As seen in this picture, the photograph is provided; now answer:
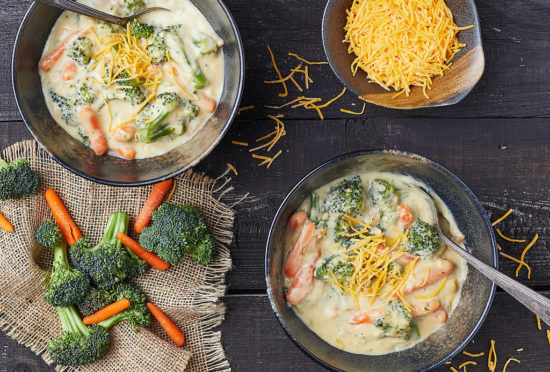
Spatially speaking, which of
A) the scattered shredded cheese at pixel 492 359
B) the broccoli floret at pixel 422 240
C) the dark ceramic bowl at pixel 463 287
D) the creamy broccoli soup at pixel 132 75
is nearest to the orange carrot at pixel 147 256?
the creamy broccoli soup at pixel 132 75

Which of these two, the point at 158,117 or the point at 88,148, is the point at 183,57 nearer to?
the point at 158,117

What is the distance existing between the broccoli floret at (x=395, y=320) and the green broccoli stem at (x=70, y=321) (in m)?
1.55

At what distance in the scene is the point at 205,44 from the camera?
2521 mm

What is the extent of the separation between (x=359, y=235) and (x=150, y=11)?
4.89ft

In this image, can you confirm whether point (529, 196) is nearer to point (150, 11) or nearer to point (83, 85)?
point (150, 11)

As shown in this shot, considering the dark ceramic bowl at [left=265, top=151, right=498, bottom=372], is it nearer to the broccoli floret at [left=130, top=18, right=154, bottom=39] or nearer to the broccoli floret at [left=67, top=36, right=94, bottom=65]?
the broccoli floret at [left=130, top=18, right=154, bottom=39]

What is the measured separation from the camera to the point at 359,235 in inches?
99.8

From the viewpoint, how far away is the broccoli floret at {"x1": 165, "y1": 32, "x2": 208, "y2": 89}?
2.48m

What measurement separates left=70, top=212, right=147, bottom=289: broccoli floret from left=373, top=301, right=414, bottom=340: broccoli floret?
129 centimetres

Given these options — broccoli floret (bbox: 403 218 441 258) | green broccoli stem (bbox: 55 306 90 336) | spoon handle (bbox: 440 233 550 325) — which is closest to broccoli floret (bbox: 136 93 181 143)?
green broccoli stem (bbox: 55 306 90 336)

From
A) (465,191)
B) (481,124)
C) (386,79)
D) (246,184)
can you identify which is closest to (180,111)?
(246,184)

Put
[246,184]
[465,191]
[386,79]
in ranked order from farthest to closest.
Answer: [246,184], [386,79], [465,191]

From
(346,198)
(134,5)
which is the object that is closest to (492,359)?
(346,198)

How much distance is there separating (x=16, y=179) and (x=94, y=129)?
22.3 inches
